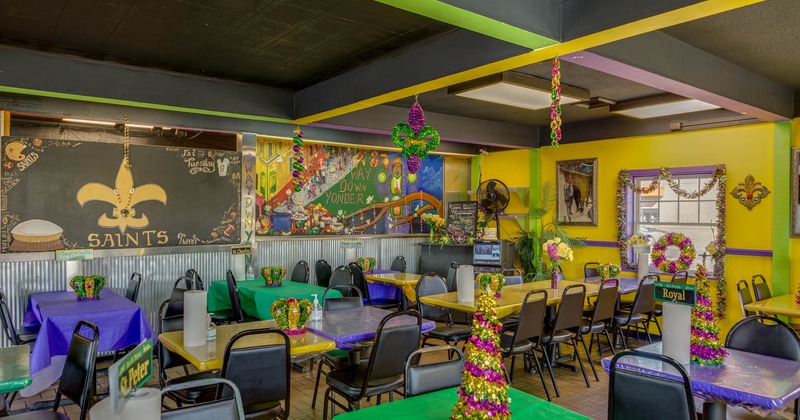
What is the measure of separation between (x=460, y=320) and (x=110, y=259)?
4.23m

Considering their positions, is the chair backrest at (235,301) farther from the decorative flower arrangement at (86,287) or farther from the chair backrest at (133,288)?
the decorative flower arrangement at (86,287)

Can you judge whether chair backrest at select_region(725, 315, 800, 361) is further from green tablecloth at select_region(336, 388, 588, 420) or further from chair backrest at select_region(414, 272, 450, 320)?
chair backrest at select_region(414, 272, 450, 320)

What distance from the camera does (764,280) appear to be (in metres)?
5.94

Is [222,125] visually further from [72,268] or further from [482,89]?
[482,89]

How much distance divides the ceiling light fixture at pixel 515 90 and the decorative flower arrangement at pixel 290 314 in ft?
9.32

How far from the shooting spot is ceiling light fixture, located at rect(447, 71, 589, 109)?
199 inches

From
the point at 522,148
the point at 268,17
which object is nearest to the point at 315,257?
the point at 522,148

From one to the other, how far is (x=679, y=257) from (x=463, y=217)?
3582 mm

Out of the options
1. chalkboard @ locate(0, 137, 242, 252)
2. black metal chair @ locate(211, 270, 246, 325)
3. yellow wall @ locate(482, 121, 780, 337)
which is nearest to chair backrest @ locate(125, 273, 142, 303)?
chalkboard @ locate(0, 137, 242, 252)

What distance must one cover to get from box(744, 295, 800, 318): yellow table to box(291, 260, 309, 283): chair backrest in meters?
5.05

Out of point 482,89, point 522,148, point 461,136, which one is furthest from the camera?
point 522,148

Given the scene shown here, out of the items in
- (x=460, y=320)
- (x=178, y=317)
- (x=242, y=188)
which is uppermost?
(x=242, y=188)

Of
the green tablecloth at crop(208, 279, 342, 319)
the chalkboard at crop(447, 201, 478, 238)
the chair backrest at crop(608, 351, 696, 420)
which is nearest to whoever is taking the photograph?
the chair backrest at crop(608, 351, 696, 420)

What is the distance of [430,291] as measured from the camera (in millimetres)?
5398
